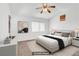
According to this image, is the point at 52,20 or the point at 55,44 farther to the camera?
the point at 55,44

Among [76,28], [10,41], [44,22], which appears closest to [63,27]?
[76,28]

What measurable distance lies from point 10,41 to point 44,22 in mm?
852

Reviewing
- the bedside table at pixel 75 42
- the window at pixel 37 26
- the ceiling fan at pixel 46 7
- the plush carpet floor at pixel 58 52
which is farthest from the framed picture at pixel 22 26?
the bedside table at pixel 75 42

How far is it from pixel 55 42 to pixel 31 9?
1.03m

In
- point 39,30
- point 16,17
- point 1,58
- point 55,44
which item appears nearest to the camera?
point 1,58

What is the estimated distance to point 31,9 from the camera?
196 centimetres

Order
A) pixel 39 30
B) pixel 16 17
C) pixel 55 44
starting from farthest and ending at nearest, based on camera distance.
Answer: pixel 55 44
pixel 39 30
pixel 16 17

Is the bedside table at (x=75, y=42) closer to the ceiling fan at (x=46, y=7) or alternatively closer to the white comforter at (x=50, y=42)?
the white comforter at (x=50, y=42)

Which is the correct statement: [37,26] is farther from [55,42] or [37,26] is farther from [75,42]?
[75,42]

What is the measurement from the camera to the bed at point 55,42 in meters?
2.04

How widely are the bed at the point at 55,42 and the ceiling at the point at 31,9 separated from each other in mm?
476

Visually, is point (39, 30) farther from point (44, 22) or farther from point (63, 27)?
point (63, 27)

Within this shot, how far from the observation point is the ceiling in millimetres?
1886

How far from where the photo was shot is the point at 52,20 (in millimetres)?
2121
